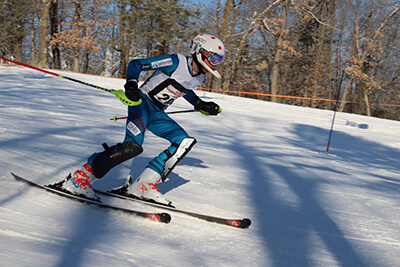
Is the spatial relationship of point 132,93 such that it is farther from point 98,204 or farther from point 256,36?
point 256,36

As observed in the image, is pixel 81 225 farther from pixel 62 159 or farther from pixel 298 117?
→ pixel 298 117

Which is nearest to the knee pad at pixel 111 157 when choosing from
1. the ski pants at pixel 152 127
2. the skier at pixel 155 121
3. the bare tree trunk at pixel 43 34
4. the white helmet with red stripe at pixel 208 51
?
the skier at pixel 155 121

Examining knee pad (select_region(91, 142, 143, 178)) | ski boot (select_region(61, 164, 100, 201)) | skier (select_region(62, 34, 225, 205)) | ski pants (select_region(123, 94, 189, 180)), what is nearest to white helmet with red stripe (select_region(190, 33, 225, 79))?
skier (select_region(62, 34, 225, 205))

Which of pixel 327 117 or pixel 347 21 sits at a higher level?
pixel 347 21

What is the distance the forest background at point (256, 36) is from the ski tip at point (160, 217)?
1491 cm

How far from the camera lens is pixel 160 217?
3188mm

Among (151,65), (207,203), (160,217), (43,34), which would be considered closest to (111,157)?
(160,217)

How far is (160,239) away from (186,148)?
94cm

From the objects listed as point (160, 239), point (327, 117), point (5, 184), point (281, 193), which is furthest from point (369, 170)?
point (327, 117)

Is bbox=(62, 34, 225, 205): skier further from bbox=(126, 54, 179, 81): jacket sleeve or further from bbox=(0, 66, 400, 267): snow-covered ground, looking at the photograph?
bbox=(0, 66, 400, 267): snow-covered ground

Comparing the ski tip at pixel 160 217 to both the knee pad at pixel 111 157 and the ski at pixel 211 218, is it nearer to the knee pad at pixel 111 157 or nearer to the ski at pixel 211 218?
the ski at pixel 211 218

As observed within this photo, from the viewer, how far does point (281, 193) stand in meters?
4.86

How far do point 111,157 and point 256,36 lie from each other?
86.7 ft

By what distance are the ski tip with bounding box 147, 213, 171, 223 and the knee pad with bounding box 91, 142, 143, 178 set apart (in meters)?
0.54
